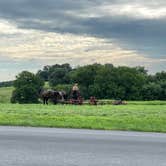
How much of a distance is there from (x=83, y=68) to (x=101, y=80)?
6718 millimetres

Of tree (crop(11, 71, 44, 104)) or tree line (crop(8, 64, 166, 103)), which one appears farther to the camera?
tree line (crop(8, 64, 166, 103))

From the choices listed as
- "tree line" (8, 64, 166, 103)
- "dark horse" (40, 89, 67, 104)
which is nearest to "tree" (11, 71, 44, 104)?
"tree line" (8, 64, 166, 103)

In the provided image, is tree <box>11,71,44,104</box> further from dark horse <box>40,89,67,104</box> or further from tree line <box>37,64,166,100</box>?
dark horse <box>40,89,67,104</box>

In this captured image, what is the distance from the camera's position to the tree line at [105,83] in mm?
66375

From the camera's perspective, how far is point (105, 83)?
250 ft

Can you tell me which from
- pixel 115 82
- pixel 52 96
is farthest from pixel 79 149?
pixel 115 82

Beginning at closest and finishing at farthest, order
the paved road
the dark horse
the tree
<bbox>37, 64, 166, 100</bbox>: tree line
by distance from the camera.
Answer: the paved road < the dark horse < the tree < <bbox>37, 64, 166, 100</bbox>: tree line

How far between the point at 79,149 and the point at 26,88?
165ft

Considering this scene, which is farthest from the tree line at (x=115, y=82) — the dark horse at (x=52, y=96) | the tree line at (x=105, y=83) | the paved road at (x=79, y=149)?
the paved road at (x=79, y=149)

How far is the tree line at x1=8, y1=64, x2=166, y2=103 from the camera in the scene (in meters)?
66.4

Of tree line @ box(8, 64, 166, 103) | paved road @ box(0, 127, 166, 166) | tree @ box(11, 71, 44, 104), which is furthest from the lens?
tree line @ box(8, 64, 166, 103)

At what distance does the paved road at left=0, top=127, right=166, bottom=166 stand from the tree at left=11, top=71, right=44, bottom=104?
39.0m

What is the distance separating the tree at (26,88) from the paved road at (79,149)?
128 feet

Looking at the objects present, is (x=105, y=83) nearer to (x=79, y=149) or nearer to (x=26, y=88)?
A: (x=26, y=88)
